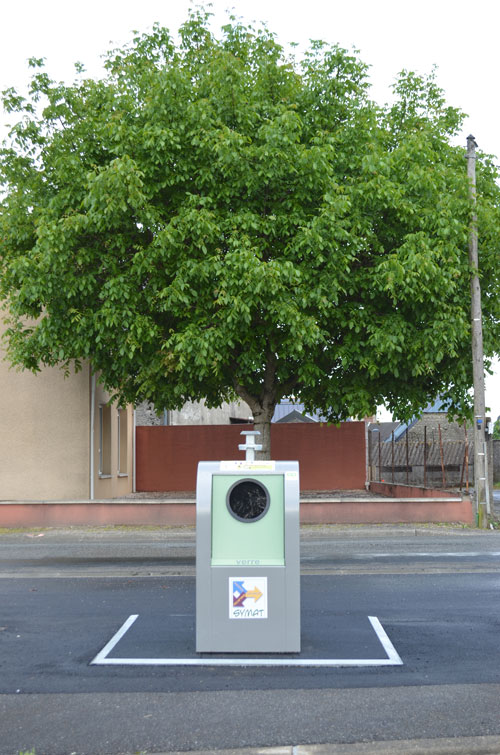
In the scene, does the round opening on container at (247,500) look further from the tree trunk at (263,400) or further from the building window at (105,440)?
the building window at (105,440)

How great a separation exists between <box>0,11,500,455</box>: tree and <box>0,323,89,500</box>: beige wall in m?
3.33

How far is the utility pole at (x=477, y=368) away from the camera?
16.8 meters

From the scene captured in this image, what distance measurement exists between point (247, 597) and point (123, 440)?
21530mm

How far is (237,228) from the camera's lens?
15609 mm

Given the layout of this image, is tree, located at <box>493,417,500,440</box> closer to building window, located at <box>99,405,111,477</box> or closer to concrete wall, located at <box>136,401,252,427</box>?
concrete wall, located at <box>136,401,252,427</box>

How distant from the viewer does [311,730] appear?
4512mm

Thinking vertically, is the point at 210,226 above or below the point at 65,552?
above

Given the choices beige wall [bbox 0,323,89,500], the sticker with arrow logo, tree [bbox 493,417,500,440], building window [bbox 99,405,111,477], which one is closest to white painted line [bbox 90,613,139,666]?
the sticker with arrow logo

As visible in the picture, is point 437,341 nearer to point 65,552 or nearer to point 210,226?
point 210,226

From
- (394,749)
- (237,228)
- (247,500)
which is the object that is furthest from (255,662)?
(237,228)

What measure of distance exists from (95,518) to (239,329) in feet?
16.9

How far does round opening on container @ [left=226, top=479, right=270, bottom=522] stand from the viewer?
6293mm

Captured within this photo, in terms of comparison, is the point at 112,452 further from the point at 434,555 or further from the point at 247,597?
the point at 247,597

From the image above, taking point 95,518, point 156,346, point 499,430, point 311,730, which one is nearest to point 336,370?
point 156,346
